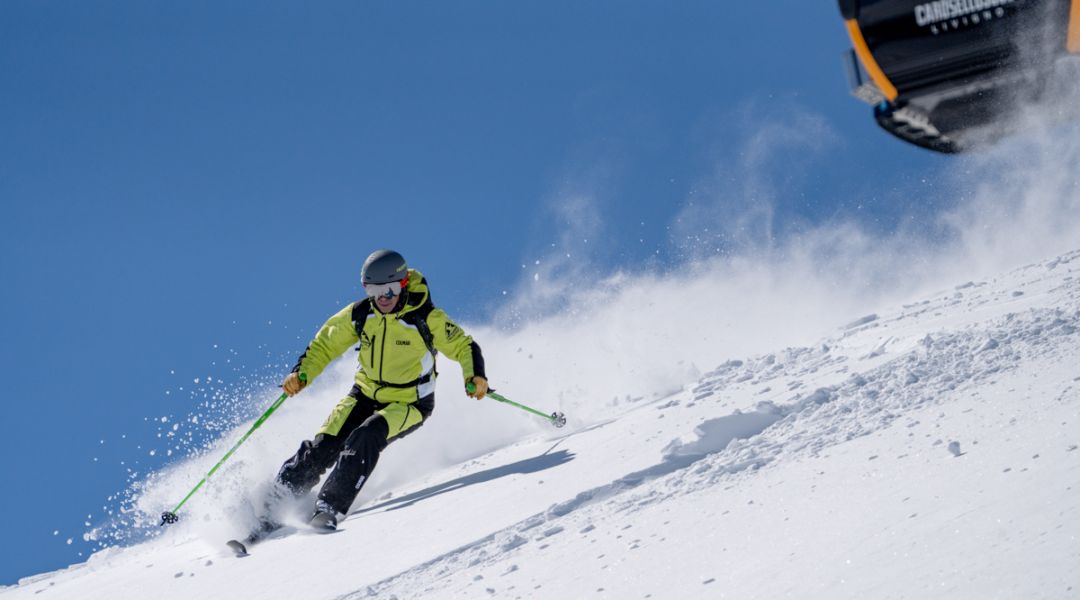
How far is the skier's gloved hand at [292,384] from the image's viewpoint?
7793 mm

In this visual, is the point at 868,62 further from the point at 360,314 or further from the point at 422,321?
the point at 360,314

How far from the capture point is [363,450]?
705cm

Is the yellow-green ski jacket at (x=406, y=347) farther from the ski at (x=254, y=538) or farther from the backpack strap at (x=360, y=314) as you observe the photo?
the ski at (x=254, y=538)

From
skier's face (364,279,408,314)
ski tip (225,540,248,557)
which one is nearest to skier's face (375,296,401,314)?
skier's face (364,279,408,314)

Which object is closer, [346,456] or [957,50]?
[957,50]

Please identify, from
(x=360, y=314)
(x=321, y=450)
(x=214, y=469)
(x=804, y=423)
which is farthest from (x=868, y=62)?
(x=214, y=469)

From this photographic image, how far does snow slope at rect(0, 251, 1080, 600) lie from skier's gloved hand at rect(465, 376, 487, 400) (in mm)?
568

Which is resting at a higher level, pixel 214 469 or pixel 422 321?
pixel 422 321

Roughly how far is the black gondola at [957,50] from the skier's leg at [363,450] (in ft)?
12.9

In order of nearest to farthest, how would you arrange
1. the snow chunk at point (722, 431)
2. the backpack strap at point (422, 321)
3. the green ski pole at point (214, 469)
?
1. the snow chunk at point (722, 431)
2. the green ski pole at point (214, 469)
3. the backpack strap at point (422, 321)

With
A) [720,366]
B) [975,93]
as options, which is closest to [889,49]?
[975,93]

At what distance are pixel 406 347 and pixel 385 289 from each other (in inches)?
18.6

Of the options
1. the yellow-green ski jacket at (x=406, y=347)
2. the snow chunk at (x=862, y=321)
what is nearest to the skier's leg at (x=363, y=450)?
the yellow-green ski jacket at (x=406, y=347)

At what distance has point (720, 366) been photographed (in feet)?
27.7
